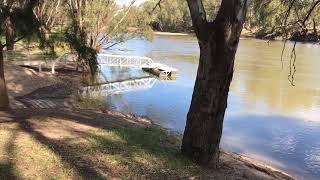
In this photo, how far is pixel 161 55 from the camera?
41844 mm

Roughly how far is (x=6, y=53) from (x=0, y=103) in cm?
1522

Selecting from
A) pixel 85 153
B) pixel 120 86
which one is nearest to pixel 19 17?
pixel 85 153

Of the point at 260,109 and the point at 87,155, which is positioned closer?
the point at 87,155

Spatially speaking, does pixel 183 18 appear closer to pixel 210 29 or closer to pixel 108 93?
pixel 108 93

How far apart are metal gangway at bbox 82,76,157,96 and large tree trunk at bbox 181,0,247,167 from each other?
13.8 metres

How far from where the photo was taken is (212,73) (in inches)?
250

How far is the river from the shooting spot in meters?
13.8

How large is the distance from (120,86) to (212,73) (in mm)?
18959

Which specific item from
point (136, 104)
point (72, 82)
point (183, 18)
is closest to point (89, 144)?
point (136, 104)

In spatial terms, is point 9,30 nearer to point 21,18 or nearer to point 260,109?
point 21,18

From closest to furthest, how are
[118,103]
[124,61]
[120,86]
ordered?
[118,103] < [120,86] < [124,61]

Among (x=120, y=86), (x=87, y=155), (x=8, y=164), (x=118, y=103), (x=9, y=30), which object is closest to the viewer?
(x=8, y=164)

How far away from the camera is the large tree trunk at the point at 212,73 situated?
6180mm

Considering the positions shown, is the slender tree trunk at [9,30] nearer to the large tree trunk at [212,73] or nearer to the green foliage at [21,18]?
the green foliage at [21,18]
